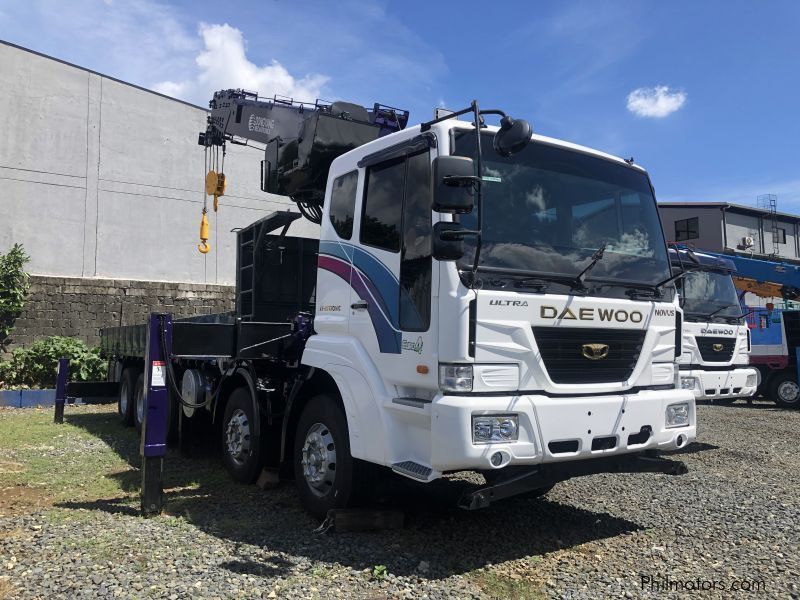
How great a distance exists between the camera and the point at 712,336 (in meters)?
9.48

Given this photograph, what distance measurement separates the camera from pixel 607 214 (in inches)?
187

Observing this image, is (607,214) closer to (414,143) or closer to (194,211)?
(414,143)

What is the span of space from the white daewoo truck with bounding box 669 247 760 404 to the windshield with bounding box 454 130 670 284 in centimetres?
430

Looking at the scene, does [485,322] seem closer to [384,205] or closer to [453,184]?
[453,184]

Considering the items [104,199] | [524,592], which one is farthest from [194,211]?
[524,592]

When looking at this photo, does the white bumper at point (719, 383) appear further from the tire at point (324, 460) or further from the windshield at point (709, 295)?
the tire at point (324, 460)

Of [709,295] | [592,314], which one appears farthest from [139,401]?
[709,295]

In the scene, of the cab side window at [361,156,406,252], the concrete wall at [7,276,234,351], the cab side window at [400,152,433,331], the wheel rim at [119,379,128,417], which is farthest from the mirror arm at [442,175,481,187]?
the concrete wall at [7,276,234,351]

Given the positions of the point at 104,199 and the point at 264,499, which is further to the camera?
the point at 104,199

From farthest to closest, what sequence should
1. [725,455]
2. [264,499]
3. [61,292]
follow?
[61,292]
[725,455]
[264,499]

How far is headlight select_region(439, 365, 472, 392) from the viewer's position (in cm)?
385

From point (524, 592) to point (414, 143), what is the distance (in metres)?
2.93

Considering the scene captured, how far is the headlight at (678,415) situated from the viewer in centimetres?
464

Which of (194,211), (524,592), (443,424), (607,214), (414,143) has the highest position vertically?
(194,211)
